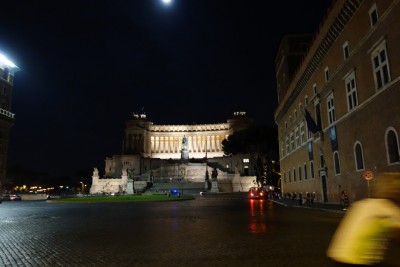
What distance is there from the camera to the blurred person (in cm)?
334

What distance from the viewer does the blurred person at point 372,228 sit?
3340mm

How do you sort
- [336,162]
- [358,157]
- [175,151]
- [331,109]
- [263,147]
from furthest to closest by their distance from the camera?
1. [175,151]
2. [263,147]
3. [331,109]
4. [336,162]
5. [358,157]

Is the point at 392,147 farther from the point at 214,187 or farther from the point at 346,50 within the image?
the point at 214,187

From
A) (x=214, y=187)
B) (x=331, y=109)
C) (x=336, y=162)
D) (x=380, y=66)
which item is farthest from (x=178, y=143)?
(x=380, y=66)

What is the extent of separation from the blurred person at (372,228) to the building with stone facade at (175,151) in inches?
3990

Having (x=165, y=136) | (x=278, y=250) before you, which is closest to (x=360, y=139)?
(x=278, y=250)

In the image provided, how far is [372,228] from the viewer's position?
3432 mm

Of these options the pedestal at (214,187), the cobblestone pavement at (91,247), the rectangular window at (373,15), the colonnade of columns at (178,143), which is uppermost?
the colonnade of columns at (178,143)

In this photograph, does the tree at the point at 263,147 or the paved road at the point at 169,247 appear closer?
the paved road at the point at 169,247

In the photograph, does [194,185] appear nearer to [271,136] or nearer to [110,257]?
[271,136]

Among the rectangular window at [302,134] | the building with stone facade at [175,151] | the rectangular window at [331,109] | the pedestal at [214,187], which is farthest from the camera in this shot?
the building with stone facade at [175,151]

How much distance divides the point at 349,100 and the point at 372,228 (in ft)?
90.2

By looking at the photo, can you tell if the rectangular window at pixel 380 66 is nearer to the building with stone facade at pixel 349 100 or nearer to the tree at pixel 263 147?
the building with stone facade at pixel 349 100

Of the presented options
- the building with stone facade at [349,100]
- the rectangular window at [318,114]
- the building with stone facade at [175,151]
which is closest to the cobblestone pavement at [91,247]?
the building with stone facade at [349,100]
